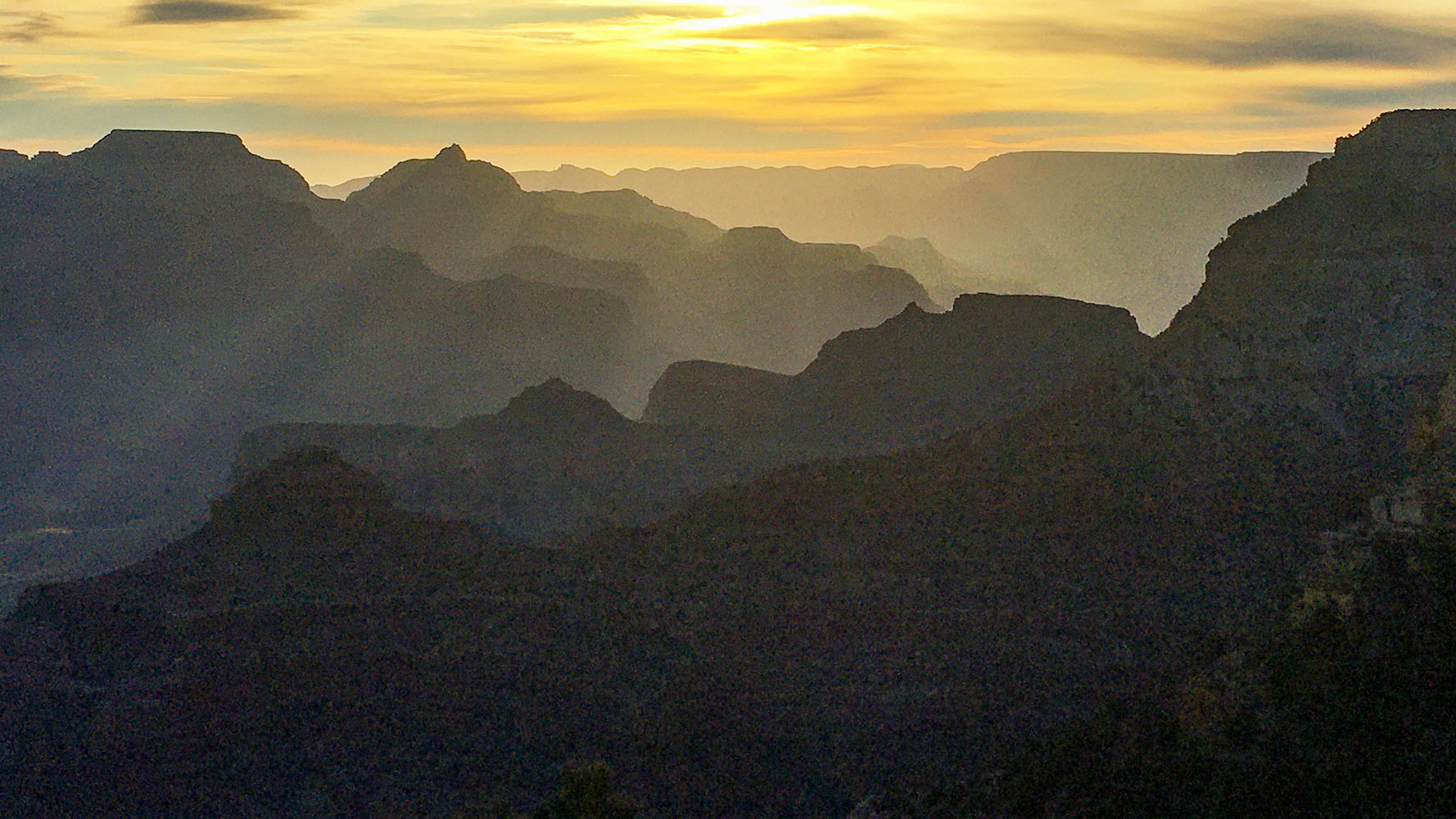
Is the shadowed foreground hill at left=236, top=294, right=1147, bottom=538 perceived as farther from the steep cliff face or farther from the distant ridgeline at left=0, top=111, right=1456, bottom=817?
the steep cliff face

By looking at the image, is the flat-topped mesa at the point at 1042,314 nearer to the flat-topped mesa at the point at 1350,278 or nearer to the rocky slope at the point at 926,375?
the rocky slope at the point at 926,375

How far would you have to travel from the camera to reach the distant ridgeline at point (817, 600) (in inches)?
2534

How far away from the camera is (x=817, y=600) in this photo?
7869 cm

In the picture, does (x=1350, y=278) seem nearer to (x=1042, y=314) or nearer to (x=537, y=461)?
(x=1042, y=314)

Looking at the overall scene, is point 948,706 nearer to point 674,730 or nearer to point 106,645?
point 674,730

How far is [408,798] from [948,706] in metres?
22.6

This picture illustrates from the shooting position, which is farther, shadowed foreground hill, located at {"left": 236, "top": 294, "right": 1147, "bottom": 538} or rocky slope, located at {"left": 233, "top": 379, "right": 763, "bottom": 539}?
shadowed foreground hill, located at {"left": 236, "top": 294, "right": 1147, "bottom": 538}

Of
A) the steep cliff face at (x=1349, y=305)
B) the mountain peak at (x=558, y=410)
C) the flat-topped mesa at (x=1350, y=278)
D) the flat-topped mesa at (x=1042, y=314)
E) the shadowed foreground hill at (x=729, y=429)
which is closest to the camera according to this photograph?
the steep cliff face at (x=1349, y=305)

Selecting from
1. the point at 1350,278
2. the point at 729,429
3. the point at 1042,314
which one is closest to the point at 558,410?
the point at 729,429

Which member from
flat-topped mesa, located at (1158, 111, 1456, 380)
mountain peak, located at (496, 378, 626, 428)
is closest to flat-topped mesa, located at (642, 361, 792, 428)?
mountain peak, located at (496, 378, 626, 428)

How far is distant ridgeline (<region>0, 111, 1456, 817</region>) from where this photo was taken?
6438 centimetres

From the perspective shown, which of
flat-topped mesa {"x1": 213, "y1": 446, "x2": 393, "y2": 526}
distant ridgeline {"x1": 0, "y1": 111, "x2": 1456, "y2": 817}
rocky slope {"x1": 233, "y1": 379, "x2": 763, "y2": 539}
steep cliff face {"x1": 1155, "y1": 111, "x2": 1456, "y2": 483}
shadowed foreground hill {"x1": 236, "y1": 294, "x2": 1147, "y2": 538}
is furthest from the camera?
shadowed foreground hill {"x1": 236, "y1": 294, "x2": 1147, "y2": 538}

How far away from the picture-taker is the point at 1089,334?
132m

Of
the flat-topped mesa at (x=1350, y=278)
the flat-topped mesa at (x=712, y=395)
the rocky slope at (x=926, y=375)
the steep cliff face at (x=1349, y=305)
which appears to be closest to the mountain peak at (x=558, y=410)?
the flat-topped mesa at (x=712, y=395)
